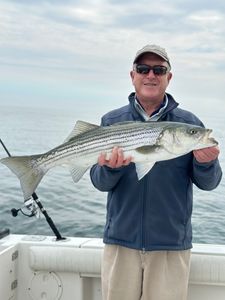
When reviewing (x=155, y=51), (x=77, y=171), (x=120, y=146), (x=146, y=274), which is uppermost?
(x=155, y=51)

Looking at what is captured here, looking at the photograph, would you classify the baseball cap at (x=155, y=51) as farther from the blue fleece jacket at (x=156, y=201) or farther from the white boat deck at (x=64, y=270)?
the white boat deck at (x=64, y=270)

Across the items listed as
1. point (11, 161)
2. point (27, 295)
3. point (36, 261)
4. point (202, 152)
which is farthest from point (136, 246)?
point (27, 295)

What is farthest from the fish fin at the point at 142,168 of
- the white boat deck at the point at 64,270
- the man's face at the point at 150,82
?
the white boat deck at the point at 64,270

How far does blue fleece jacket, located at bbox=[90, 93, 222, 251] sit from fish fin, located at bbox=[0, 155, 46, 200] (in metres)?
0.44

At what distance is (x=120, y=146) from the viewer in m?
3.29

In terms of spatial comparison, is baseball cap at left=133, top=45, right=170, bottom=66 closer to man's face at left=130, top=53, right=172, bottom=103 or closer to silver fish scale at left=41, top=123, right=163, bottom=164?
man's face at left=130, top=53, right=172, bottom=103

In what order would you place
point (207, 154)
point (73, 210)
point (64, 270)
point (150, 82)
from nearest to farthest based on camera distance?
point (207, 154) → point (150, 82) → point (64, 270) → point (73, 210)

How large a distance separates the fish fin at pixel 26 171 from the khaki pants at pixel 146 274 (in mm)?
743

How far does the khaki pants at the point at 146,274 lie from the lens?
3523mm

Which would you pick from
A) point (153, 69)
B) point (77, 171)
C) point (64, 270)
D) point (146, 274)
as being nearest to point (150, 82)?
point (153, 69)

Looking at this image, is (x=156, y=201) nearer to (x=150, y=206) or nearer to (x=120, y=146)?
(x=150, y=206)

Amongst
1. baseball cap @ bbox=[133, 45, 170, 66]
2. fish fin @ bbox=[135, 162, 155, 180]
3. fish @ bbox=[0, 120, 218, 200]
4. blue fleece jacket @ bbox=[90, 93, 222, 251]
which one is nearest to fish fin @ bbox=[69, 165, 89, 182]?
fish @ bbox=[0, 120, 218, 200]

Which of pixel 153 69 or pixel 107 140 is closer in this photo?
pixel 107 140

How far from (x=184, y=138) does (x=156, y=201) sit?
1.74 ft
